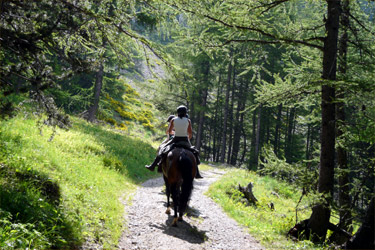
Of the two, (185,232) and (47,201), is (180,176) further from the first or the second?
(47,201)

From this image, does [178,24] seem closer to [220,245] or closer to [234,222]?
[220,245]

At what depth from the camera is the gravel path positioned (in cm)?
577

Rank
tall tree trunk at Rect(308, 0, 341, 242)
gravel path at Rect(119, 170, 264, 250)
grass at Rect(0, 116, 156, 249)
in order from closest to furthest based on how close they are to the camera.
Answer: grass at Rect(0, 116, 156, 249) → gravel path at Rect(119, 170, 264, 250) → tall tree trunk at Rect(308, 0, 341, 242)

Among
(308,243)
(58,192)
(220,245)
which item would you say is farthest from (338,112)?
(58,192)

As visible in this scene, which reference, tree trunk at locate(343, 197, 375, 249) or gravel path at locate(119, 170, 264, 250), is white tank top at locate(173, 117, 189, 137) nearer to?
gravel path at locate(119, 170, 264, 250)

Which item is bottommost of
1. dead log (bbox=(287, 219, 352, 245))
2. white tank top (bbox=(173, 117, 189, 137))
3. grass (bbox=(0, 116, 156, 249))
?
dead log (bbox=(287, 219, 352, 245))

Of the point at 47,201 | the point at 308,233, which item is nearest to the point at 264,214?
the point at 308,233

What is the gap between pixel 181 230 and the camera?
6672mm

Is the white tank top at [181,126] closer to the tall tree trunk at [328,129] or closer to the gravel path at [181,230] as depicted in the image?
the gravel path at [181,230]

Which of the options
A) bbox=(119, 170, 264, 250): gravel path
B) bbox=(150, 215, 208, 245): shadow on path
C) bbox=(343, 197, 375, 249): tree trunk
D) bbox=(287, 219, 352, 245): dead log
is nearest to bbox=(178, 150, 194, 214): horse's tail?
bbox=(150, 215, 208, 245): shadow on path

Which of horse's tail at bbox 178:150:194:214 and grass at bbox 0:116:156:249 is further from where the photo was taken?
horse's tail at bbox 178:150:194:214

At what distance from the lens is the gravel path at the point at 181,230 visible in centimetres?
577

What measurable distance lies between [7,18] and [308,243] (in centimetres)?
854

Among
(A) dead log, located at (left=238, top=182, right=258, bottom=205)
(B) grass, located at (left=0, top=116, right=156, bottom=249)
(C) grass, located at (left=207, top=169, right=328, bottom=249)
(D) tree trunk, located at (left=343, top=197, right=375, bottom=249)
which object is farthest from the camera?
(A) dead log, located at (left=238, top=182, right=258, bottom=205)
